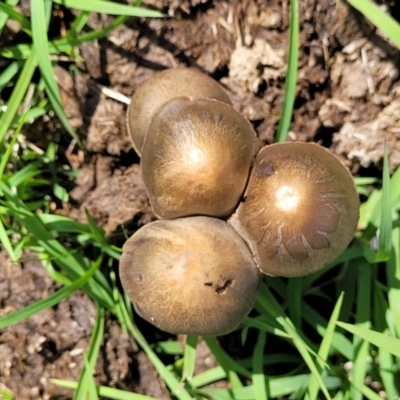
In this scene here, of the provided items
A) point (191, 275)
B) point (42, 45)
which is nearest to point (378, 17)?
point (191, 275)

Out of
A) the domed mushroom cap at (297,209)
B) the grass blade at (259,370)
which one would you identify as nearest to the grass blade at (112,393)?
the grass blade at (259,370)

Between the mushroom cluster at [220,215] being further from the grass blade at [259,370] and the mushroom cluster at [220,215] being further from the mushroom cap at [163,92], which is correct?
the grass blade at [259,370]

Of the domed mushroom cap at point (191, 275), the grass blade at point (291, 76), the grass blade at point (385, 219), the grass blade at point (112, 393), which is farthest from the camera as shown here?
the grass blade at point (112, 393)

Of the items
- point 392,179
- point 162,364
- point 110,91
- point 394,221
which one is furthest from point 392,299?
point 110,91

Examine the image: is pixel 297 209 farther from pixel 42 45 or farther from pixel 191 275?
pixel 42 45

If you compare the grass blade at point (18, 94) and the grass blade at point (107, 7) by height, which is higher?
the grass blade at point (107, 7)

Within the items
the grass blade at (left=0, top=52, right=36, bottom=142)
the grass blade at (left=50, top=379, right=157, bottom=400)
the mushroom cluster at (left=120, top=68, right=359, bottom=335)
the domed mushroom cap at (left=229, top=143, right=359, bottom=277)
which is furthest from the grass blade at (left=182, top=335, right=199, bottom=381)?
the grass blade at (left=0, top=52, right=36, bottom=142)
